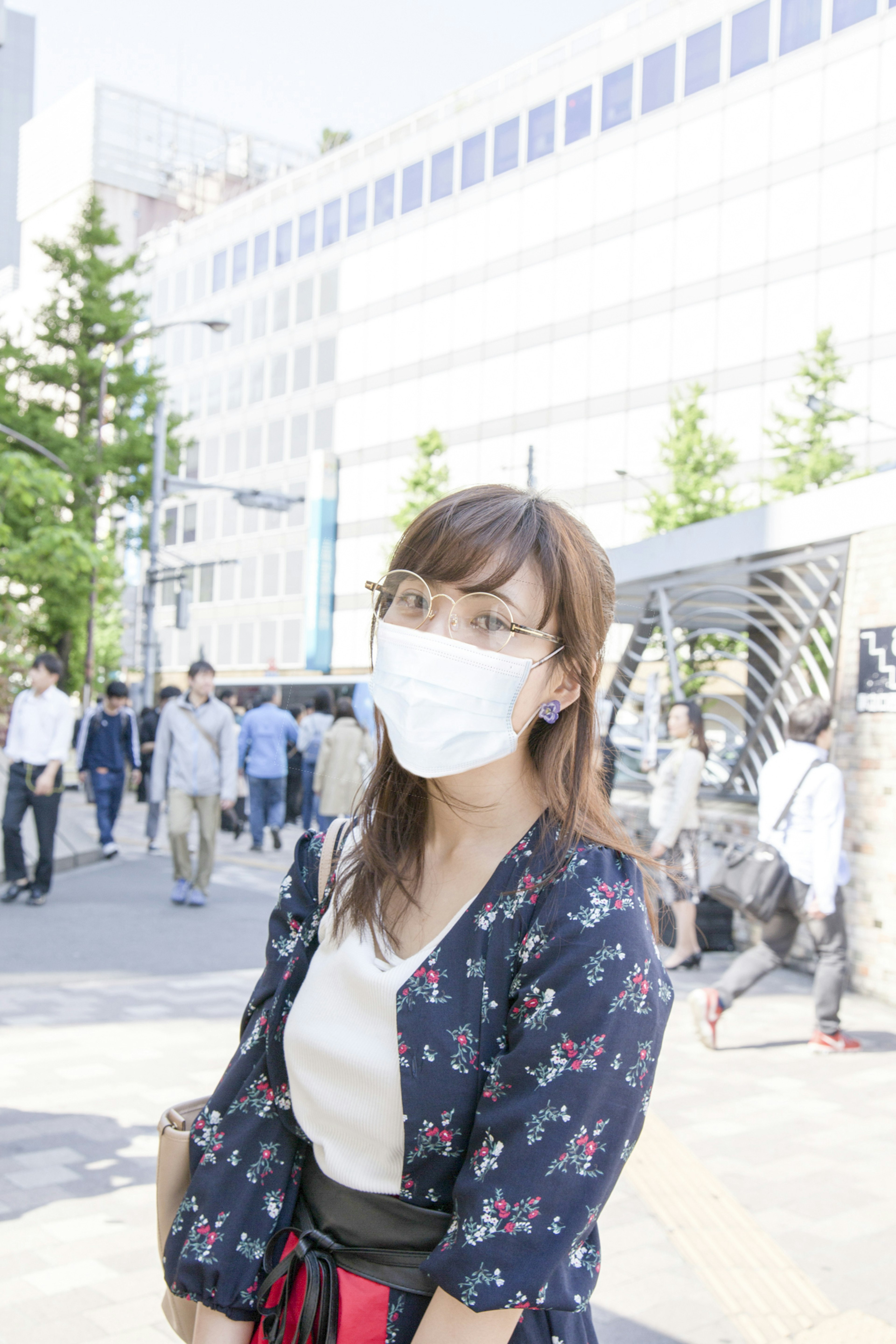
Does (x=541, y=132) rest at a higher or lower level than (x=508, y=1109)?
higher

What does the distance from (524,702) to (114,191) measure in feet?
264

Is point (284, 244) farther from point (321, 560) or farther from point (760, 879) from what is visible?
point (760, 879)

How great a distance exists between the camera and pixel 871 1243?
3.78 m

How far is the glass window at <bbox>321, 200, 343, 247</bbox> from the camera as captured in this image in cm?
4594

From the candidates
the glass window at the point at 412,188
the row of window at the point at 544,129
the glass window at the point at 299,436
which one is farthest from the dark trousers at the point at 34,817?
the glass window at the point at 299,436

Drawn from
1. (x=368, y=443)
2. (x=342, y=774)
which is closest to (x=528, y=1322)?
(x=342, y=774)

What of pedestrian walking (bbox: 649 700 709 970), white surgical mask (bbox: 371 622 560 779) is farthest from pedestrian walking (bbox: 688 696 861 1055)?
white surgical mask (bbox: 371 622 560 779)

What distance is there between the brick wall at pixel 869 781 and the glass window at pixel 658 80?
3037 centimetres

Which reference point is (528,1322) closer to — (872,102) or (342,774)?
(342,774)

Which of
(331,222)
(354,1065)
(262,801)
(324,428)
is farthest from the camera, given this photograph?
(324,428)

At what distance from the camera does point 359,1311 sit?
58.2 inches

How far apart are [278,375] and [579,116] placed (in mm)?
17131

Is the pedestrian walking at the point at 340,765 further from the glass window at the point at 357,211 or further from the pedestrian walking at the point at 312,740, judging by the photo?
the glass window at the point at 357,211

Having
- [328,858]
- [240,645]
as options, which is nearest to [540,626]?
[328,858]
